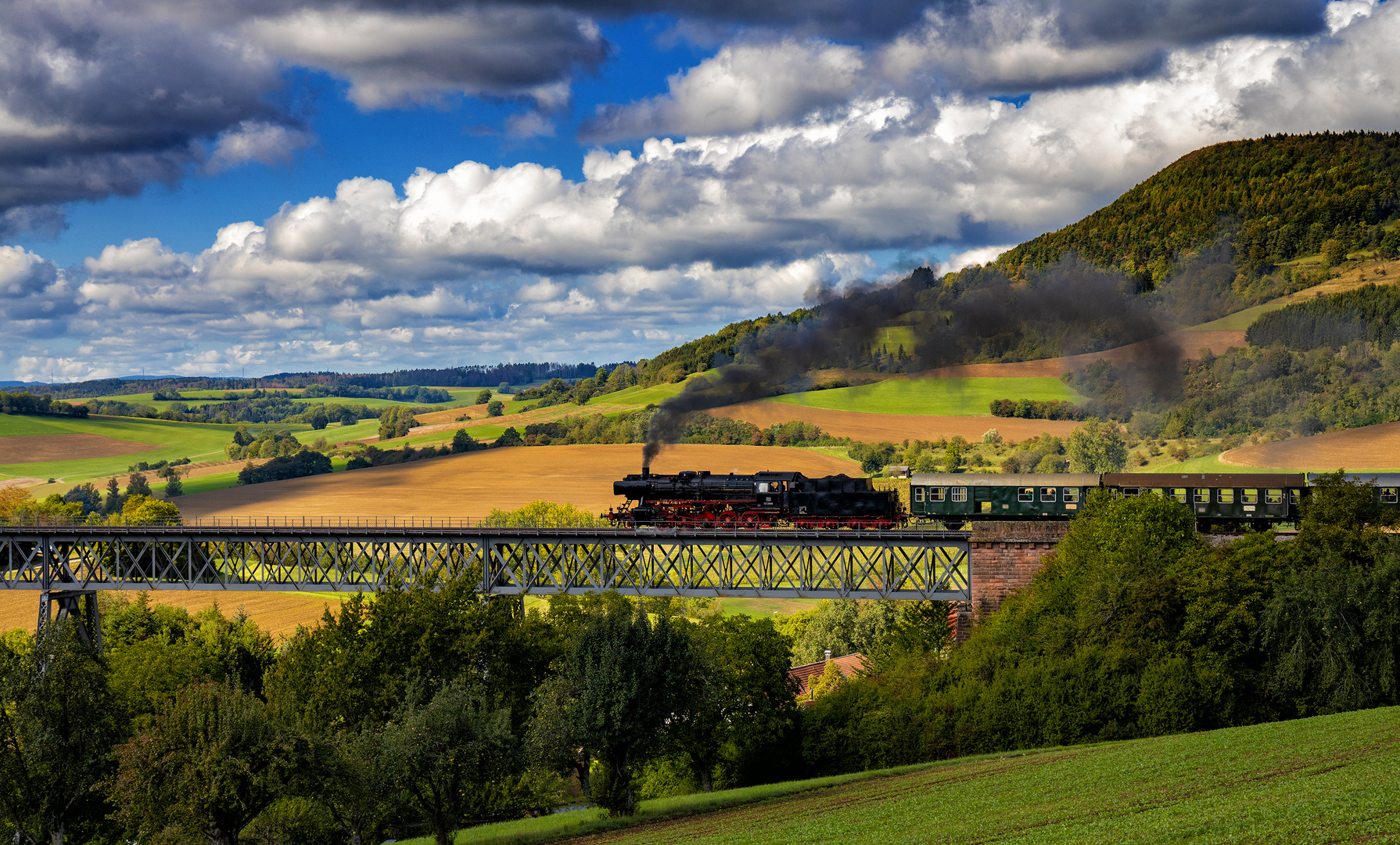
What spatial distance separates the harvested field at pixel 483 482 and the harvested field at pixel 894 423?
409cm

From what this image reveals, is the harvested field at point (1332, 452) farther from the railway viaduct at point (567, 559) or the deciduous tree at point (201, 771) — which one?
the deciduous tree at point (201, 771)

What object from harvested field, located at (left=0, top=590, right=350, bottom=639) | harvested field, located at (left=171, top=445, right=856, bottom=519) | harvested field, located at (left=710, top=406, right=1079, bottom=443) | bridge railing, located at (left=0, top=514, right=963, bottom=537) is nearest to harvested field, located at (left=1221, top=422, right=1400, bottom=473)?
harvested field, located at (left=710, top=406, right=1079, bottom=443)

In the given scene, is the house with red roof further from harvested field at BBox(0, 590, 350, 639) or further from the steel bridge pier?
harvested field at BBox(0, 590, 350, 639)

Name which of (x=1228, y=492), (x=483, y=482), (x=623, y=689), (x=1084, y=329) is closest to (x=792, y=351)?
(x=1228, y=492)

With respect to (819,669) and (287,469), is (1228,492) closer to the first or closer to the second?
(819,669)

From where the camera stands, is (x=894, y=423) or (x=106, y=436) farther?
(x=106, y=436)

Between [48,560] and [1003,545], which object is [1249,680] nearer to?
[1003,545]

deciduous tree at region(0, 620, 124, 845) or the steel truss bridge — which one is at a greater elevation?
the steel truss bridge

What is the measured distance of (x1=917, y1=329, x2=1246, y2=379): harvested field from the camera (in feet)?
500

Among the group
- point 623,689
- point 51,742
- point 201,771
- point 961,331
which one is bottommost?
point 51,742

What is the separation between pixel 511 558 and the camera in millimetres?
58094

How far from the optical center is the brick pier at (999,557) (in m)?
53.2

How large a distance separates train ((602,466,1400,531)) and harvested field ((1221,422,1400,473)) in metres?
66.3

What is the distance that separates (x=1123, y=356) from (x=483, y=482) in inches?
3994
